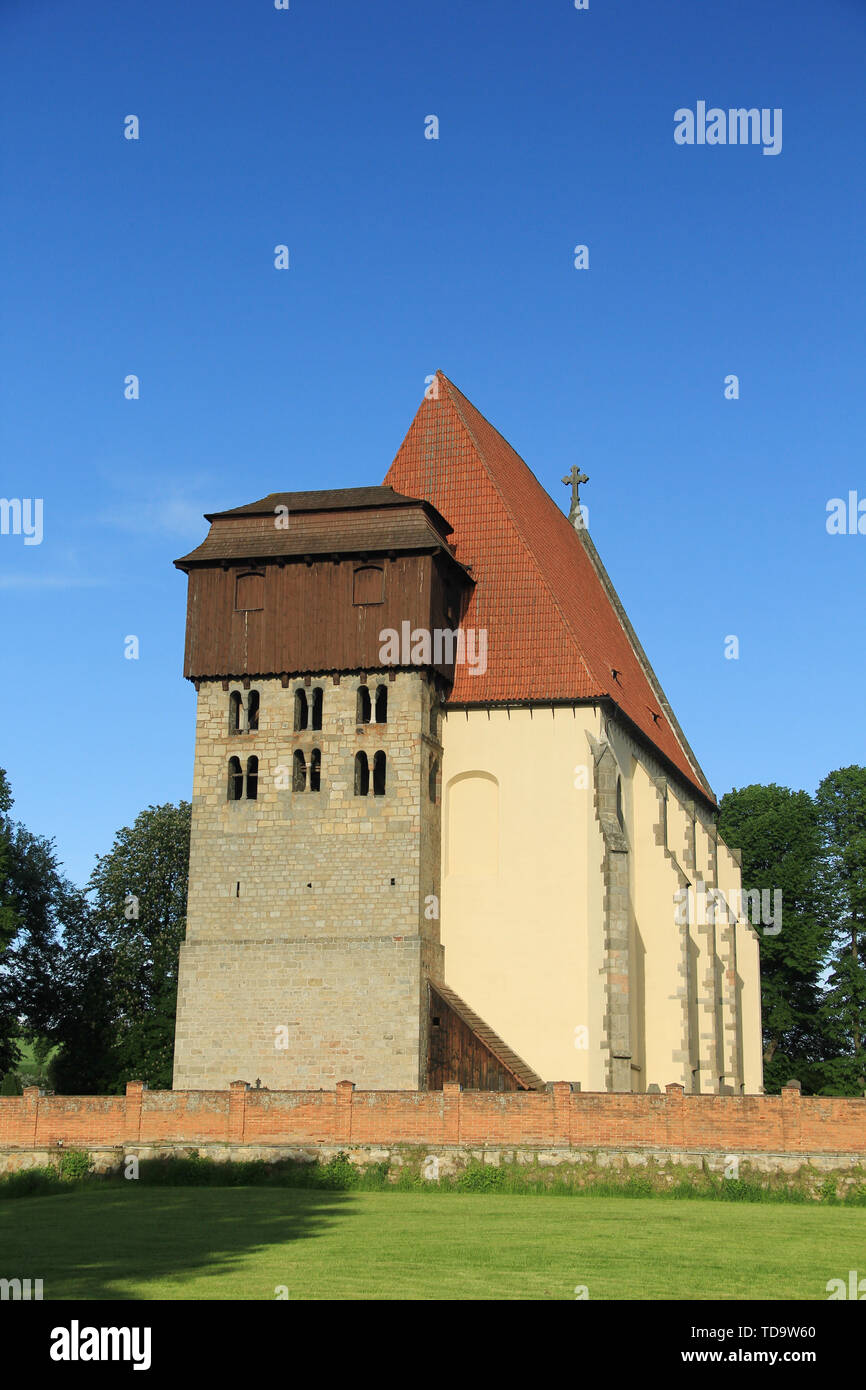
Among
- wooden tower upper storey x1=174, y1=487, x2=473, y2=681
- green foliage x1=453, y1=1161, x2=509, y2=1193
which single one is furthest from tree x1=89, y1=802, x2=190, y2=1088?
green foliage x1=453, y1=1161, x2=509, y2=1193

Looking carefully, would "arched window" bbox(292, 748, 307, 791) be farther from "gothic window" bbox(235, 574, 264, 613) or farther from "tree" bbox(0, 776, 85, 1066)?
"tree" bbox(0, 776, 85, 1066)

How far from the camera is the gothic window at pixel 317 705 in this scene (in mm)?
35344

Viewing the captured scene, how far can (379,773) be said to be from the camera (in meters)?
34.8

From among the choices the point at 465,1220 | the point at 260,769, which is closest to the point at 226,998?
the point at 260,769

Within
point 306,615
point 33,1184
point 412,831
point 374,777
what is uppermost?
point 306,615

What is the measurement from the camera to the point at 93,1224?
22.5 meters

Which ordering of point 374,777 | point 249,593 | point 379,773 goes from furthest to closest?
point 249,593, point 379,773, point 374,777

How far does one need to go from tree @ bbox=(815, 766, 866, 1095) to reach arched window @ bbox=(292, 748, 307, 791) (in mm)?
22398

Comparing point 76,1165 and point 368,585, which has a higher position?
point 368,585

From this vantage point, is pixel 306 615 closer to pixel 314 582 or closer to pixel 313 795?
pixel 314 582

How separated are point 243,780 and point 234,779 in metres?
0.33

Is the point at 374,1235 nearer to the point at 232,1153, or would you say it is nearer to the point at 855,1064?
the point at 232,1153

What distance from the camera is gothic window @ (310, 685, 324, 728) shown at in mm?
35344

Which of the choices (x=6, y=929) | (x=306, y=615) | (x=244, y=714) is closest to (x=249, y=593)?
(x=306, y=615)
